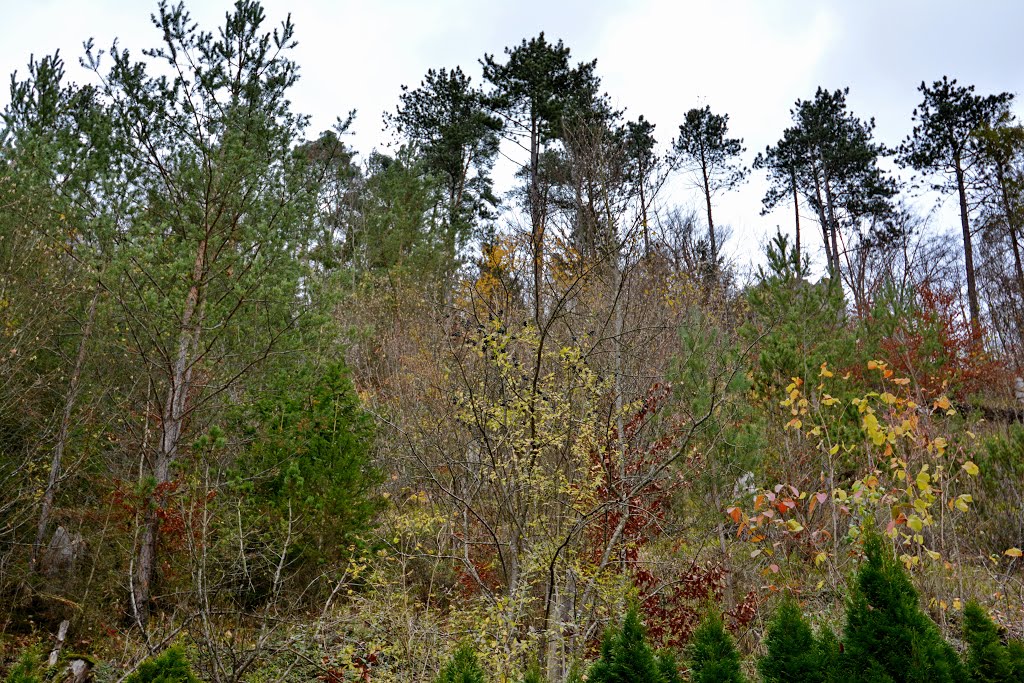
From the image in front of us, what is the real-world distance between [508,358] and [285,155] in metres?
4.14

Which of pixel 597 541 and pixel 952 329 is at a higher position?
pixel 952 329

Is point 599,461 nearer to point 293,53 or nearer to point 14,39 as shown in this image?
point 293,53

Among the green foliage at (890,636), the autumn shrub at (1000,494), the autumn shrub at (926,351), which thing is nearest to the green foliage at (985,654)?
the green foliage at (890,636)

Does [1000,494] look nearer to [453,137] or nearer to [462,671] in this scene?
[462,671]

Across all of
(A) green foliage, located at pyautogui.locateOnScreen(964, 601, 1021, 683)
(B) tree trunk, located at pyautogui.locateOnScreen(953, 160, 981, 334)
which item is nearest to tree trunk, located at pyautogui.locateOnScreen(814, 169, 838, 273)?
(B) tree trunk, located at pyautogui.locateOnScreen(953, 160, 981, 334)

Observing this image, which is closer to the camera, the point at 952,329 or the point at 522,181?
the point at 952,329

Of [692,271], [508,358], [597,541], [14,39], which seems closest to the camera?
[508,358]

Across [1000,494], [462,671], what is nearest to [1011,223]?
[1000,494]

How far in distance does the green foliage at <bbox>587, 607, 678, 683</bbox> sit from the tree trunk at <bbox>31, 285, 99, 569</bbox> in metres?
5.10

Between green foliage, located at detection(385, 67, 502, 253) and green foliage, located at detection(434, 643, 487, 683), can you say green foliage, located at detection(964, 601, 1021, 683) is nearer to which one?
green foliage, located at detection(434, 643, 487, 683)

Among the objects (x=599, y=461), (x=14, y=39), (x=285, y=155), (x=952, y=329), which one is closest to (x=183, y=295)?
(x=285, y=155)

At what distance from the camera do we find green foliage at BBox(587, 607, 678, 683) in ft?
9.59

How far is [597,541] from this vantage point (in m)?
5.41

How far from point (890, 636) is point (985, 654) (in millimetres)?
426
